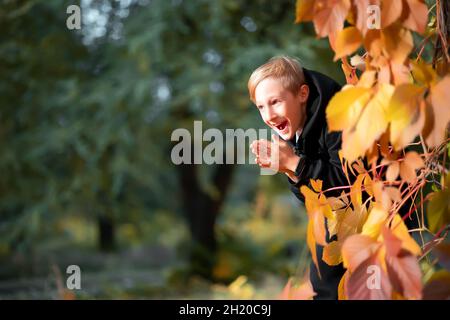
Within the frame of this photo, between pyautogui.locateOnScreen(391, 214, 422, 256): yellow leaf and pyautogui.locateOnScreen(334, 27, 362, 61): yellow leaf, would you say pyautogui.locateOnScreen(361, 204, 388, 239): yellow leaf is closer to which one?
pyautogui.locateOnScreen(391, 214, 422, 256): yellow leaf

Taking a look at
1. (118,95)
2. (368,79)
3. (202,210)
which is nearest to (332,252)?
(368,79)

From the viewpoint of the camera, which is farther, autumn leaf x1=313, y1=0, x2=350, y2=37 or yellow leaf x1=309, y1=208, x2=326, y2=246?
yellow leaf x1=309, y1=208, x2=326, y2=246

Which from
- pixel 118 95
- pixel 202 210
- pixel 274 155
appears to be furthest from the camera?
pixel 202 210

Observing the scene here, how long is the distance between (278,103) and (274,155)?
6.9 inches

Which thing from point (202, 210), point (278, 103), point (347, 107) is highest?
point (202, 210)

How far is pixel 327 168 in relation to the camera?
183 cm

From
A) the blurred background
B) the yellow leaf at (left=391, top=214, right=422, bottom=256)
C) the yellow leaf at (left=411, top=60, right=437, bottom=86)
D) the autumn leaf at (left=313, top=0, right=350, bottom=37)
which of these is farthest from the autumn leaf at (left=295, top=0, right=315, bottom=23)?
the blurred background

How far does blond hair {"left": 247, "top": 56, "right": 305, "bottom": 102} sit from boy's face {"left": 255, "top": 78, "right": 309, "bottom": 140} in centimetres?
1

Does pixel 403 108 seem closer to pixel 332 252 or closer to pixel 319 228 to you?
pixel 319 228

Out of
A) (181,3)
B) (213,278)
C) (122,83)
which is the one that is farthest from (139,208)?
(181,3)

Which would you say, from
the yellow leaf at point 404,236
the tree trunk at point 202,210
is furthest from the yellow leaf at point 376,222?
the tree trunk at point 202,210

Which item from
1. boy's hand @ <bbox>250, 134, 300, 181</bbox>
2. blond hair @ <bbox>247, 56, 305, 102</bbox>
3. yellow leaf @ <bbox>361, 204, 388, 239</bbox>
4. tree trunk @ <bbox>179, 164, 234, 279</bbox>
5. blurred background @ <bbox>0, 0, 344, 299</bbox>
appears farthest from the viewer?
tree trunk @ <bbox>179, 164, 234, 279</bbox>

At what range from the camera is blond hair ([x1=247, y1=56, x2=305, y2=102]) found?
184cm

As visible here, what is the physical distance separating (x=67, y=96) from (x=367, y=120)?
5941 millimetres
